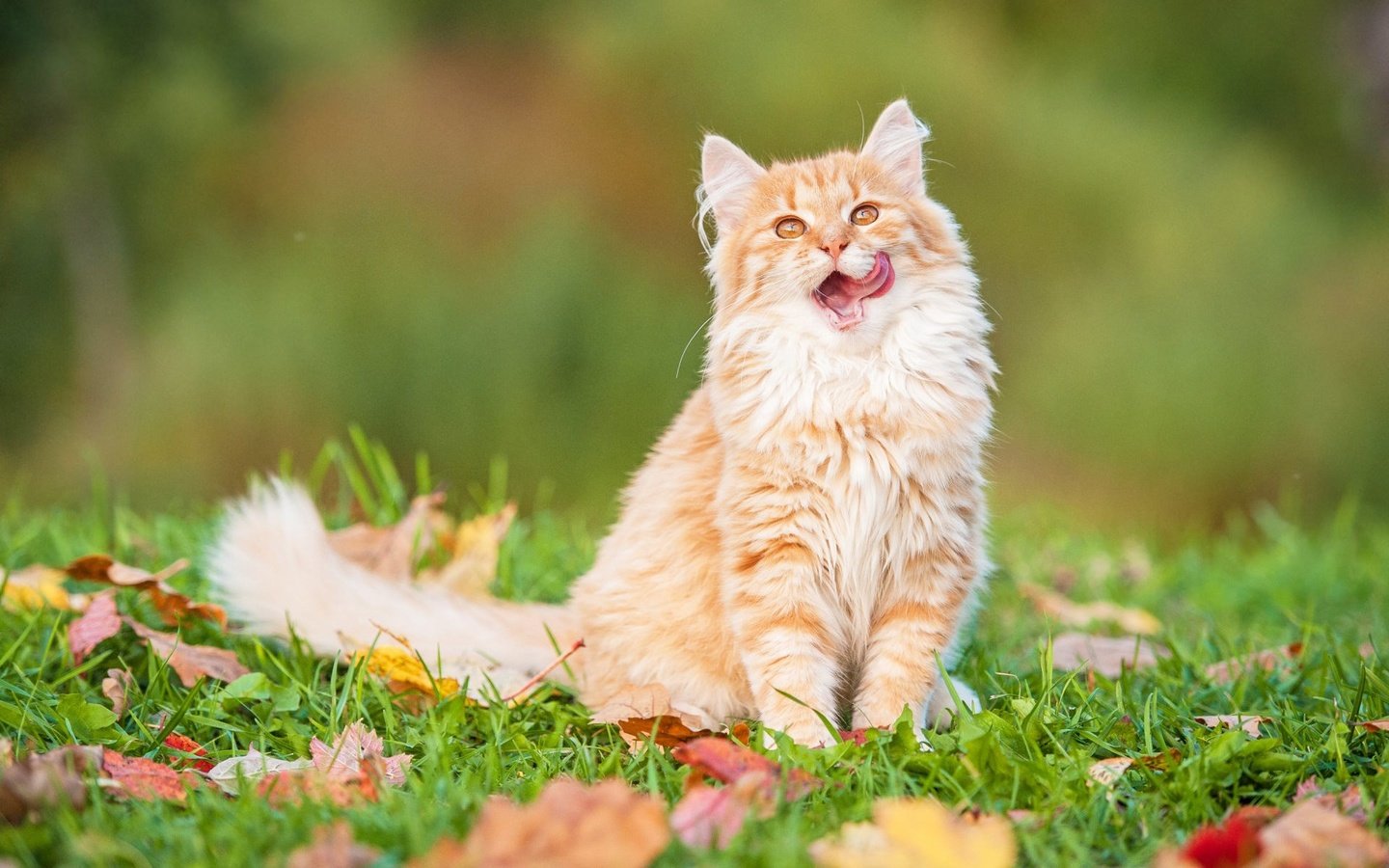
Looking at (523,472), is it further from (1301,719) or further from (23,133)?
(1301,719)

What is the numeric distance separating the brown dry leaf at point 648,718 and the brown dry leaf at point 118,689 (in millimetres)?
802

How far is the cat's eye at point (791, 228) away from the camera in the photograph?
7.31 ft

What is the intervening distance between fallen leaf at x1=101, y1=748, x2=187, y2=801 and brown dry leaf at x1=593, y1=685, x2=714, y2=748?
662 millimetres

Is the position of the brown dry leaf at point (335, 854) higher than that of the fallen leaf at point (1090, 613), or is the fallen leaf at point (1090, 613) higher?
the brown dry leaf at point (335, 854)

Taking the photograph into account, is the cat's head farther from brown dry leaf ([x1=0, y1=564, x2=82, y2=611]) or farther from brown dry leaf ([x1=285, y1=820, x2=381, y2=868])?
brown dry leaf ([x1=0, y1=564, x2=82, y2=611])

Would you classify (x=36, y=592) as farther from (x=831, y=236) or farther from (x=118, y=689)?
(x=831, y=236)

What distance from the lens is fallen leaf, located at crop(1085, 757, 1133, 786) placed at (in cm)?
171

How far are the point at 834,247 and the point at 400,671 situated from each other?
111 cm

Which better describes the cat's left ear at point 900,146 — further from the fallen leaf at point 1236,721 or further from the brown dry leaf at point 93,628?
the brown dry leaf at point 93,628

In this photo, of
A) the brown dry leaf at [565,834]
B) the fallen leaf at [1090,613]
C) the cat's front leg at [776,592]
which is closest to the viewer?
the brown dry leaf at [565,834]

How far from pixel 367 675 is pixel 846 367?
1.02 meters

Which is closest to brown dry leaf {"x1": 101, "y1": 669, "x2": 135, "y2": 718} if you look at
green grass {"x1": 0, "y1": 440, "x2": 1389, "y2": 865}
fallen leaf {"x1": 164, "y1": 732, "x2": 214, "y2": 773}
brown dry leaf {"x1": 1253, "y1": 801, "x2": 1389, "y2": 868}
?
green grass {"x1": 0, "y1": 440, "x2": 1389, "y2": 865}

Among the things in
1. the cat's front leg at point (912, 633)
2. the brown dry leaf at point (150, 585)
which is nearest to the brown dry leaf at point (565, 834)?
the cat's front leg at point (912, 633)

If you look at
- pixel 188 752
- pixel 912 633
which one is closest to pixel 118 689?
pixel 188 752
